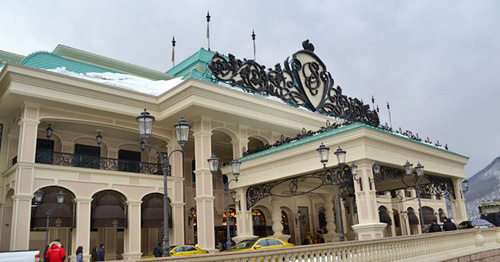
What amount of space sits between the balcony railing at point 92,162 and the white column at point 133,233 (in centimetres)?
200

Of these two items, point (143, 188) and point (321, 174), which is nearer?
point (321, 174)

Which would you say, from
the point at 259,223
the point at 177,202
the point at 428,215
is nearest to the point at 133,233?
the point at 177,202

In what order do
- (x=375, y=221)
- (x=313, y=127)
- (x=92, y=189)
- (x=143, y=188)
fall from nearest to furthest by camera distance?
(x=375, y=221) < (x=92, y=189) < (x=143, y=188) < (x=313, y=127)

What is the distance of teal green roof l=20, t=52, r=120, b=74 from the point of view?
2100cm

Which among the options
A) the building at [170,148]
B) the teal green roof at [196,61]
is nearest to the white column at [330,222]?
the building at [170,148]

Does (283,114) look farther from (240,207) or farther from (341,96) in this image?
(240,207)

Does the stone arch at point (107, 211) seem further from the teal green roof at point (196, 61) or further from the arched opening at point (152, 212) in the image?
the teal green roof at point (196, 61)

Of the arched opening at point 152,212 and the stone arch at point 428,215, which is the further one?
the stone arch at point 428,215

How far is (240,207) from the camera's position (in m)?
21.5

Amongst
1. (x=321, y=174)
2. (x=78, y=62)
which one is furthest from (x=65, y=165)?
(x=321, y=174)

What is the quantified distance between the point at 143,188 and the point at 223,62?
7.73 metres

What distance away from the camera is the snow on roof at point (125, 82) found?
70.1 ft

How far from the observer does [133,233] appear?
21.0 metres

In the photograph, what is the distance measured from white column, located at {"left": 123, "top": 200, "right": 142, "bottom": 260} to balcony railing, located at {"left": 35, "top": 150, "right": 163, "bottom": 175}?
1998 millimetres
